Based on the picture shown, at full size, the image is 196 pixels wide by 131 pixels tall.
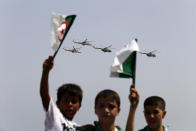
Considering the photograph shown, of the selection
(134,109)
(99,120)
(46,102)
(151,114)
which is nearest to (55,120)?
(46,102)

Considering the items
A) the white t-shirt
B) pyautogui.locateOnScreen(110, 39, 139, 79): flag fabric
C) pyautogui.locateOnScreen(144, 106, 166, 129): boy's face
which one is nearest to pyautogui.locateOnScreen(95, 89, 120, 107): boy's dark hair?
pyautogui.locateOnScreen(110, 39, 139, 79): flag fabric

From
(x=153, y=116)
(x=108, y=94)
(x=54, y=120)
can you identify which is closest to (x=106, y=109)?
(x=108, y=94)

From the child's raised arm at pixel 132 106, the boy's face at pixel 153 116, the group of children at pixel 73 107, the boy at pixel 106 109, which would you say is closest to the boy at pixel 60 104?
the group of children at pixel 73 107

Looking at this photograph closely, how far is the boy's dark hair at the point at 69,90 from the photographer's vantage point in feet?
22.6

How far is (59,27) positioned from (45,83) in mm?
1190

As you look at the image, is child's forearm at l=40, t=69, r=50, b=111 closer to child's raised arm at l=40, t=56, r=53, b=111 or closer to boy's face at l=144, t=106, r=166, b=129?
child's raised arm at l=40, t=56, r=53, b=111

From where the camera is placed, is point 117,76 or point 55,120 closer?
point 55,120

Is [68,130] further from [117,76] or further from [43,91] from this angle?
[117,76]

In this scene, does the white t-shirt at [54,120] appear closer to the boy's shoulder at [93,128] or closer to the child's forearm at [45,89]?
the child's forearm at [45,89]

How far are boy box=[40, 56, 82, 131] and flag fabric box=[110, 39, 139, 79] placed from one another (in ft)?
2.89

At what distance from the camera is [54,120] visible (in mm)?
6453

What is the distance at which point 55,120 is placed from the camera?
6.45 metres

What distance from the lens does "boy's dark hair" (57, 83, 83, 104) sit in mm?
6898

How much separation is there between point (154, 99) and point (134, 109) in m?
2.15
